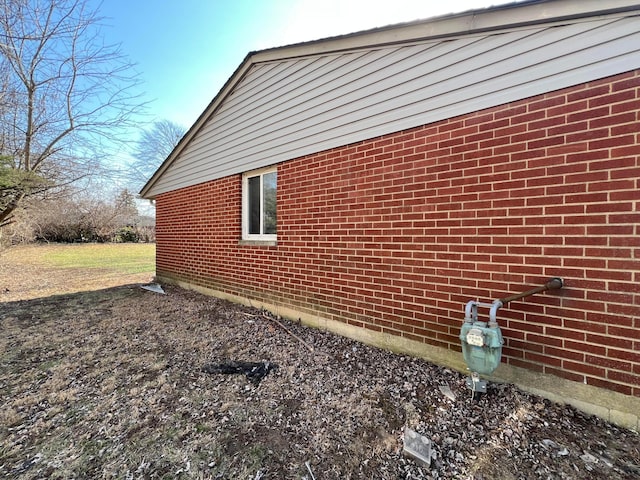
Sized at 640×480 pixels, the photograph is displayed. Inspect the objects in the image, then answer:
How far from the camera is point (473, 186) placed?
108 inches

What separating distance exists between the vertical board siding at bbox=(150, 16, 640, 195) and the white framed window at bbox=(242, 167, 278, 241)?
0.78 feet

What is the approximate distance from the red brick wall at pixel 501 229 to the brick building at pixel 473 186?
1 centimetres

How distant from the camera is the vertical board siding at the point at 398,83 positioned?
2242mm

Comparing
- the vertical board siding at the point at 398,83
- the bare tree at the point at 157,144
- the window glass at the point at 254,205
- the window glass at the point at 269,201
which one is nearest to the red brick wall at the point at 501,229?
the vertical board siding at the point at 398,83

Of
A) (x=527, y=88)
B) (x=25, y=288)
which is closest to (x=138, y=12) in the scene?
(x=25, y=288)

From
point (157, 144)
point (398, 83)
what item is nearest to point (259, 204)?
point (398, 83)

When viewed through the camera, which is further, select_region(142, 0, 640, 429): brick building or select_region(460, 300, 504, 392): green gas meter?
select_region(460, 300, 504, 392): green gas meter

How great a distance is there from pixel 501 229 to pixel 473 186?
18.9 inches

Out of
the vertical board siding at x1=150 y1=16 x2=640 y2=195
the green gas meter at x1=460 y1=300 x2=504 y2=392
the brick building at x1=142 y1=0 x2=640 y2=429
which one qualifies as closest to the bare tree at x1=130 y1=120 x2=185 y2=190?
the vertical board siding at x1=150 y1=16 x2=640 y2=195

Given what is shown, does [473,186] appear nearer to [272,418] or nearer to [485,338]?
[485,338]

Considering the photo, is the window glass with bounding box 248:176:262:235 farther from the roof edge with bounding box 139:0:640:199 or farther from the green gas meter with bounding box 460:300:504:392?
the green gas meter with bounding box 460:300:504:392

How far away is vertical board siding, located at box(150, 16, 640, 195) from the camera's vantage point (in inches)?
88.3

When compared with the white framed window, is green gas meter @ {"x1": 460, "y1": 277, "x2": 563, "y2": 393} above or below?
below

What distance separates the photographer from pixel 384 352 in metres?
3.38
